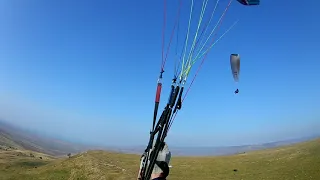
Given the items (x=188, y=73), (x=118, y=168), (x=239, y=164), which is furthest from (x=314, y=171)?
(x=188, y=73)

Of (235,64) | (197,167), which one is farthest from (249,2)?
(197,167)

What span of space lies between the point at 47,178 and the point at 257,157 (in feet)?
111

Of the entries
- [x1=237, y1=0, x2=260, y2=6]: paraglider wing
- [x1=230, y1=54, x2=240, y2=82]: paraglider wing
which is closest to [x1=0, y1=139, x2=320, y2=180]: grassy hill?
[x1=230, y1=54, x2=240, y2=82]: paraglider wing

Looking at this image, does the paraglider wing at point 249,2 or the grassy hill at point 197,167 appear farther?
the grassy hill at point 197,167

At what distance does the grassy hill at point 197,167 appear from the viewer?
39.6 meters

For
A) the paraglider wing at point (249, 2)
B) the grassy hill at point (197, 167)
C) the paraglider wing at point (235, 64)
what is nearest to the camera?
the paraglider wing at point (249, 2)

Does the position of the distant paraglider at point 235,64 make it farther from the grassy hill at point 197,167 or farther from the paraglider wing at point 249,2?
the grassy hill at point 197,167

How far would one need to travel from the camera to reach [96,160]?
5166 centimetres

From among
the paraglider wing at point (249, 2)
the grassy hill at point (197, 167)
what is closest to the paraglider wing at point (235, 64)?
the paraglider wing at point (249, 2)

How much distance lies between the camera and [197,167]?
47.2 metres

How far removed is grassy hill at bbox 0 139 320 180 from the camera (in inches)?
1559

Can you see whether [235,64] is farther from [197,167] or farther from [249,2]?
[197,167]

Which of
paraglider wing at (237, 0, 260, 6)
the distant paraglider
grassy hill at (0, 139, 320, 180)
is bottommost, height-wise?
grassy hill at (0, 139, 320, 180)

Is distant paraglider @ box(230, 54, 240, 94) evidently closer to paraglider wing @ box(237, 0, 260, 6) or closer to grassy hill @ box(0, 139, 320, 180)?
paraglider wing @ box(237, 0, 260, 6)
